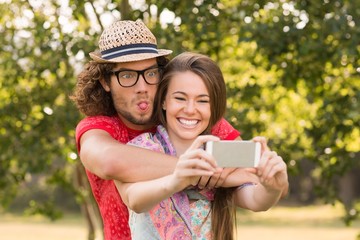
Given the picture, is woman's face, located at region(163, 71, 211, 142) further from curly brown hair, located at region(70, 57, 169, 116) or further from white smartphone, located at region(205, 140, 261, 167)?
white smartphone, located at region(205, 140, 261, 167)

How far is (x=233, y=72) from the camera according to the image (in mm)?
8297

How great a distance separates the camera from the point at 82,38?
6895mm

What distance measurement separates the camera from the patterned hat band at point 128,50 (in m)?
3.31

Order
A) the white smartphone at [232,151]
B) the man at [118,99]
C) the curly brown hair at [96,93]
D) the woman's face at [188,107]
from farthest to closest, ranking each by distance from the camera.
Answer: the curly brown hair at [96,93] < the man at [118,99] < the woman's face at [188,107] < the white smartphone at [232,151]

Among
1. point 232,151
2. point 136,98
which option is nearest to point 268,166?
point 232,151

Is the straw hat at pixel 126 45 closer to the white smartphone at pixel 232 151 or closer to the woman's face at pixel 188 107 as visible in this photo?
the woman's face at pixel 188 107

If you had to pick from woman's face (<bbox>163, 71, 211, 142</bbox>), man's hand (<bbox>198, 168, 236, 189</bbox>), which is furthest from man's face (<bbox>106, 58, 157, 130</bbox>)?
man's hand (<bbox>198, 168, 236, 189</bbox>)

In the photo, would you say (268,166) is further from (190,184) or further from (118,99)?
(118,99)

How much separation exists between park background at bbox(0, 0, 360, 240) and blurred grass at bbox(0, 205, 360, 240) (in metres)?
11.8

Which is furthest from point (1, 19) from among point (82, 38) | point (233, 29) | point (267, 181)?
point (267, 181)

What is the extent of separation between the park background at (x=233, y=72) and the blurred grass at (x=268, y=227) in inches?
464

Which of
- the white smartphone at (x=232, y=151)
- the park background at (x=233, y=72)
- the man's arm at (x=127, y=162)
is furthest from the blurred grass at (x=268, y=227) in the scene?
the white smartphone at (x=232, y=151)

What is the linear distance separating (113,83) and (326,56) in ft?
12.6

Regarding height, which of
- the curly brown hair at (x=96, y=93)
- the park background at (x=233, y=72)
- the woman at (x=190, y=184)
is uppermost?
the park background at (x=233, y=72)
